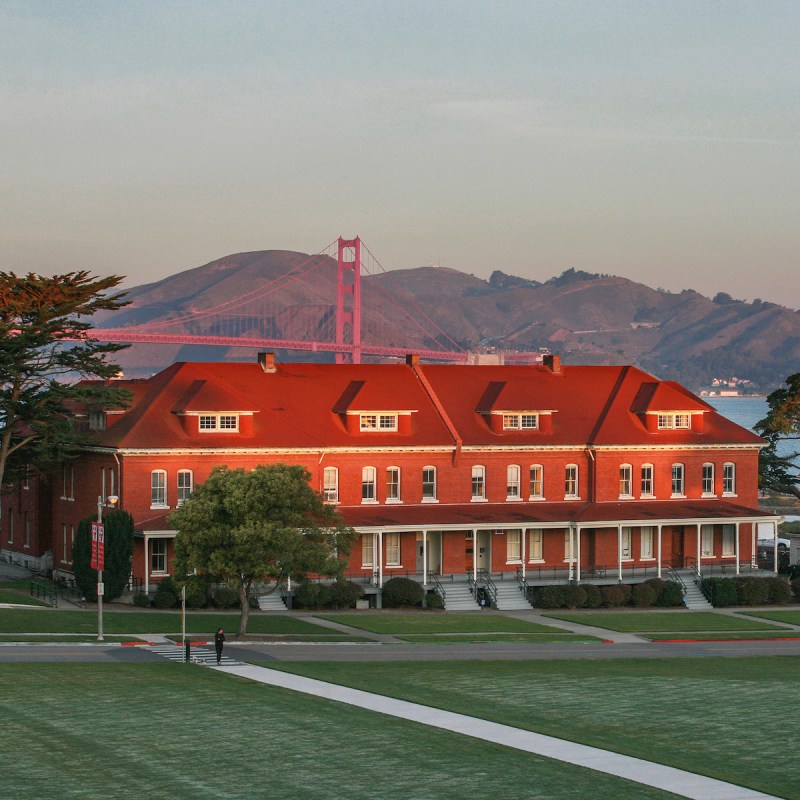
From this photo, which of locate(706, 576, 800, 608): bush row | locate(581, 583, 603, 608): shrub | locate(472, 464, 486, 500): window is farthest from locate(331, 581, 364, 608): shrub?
locate(706, 576, 800, 608): bush row

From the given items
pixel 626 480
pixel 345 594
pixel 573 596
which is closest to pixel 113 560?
pixel 345 594

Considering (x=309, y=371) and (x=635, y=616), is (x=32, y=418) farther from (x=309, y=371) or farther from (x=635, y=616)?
(x=635, y=616)

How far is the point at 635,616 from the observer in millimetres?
71500

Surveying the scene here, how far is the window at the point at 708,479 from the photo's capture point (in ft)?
276

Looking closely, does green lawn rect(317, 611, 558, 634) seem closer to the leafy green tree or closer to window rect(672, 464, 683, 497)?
the leafy green tree

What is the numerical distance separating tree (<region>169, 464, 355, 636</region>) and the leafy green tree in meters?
8.93

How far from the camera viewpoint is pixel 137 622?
202ft

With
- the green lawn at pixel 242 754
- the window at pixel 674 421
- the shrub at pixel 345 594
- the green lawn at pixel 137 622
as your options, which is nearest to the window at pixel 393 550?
the shrub at pixel 345 594

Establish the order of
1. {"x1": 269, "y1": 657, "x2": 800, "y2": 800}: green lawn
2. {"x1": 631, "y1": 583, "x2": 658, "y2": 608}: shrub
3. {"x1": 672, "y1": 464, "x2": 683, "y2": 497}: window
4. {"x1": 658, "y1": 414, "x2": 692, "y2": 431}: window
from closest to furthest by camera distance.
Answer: {"x1": 269, "y1": 657, "x2": 800, "y2": 800}: green lawn → {"x1": 631, "y1": 583, "x2": 658, "y2": 608}: shrub → {"x1": 672, "y1": 464, "x2": 683, "y2": 497}: window → {"x1": 658, "y1": 414, "x2": 692, "y2": 431}: window

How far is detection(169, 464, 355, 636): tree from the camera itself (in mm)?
59531

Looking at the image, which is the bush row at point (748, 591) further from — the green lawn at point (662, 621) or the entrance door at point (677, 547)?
the entrance door at point (677, 547)

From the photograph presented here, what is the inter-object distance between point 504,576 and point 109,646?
29437 mm

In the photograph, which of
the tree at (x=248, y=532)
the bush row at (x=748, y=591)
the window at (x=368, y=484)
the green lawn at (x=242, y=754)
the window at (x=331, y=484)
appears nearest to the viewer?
the green lawn at (x=242, y=754)

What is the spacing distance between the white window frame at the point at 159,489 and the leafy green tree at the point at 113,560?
1965 mm
